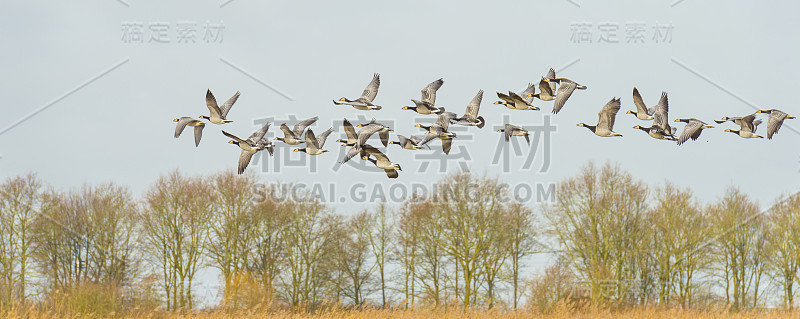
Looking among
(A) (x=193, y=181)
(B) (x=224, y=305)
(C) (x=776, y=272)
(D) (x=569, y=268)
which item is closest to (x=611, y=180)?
(D) (x=569, y=268)

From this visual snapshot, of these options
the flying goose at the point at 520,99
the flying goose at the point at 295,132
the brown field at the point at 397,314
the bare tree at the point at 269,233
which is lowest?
the brown field at the point at 397,314

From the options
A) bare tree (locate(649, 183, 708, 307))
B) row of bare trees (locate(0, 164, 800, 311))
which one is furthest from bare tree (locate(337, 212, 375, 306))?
bare tree (locate(649, 183, 708, 307))

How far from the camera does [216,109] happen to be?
808 inches

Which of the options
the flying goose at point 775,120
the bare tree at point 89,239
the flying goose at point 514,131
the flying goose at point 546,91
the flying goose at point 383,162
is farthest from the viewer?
the bare tree at point 89,239

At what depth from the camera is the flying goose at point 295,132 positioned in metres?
21.0

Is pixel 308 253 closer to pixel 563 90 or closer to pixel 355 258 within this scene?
pixel 355 258

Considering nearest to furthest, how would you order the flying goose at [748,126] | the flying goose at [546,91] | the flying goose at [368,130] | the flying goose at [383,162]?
the flying goose at [368,130] → the flying goose at [383,162] → the flying goose at [546,91] → the flying goose at [748,126]

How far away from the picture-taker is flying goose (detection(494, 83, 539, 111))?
20.1 metres

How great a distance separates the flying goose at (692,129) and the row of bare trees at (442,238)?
15315 millimetres

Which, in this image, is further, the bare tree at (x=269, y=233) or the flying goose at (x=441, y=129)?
the bare tree at (x=269, y=233)

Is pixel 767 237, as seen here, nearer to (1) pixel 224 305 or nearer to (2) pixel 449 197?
(2) pixel 449 197

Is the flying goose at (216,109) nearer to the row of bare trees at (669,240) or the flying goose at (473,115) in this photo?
the flying goose at (473,115)

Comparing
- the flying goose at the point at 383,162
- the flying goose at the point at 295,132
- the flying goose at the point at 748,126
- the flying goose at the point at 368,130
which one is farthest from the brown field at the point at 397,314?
the flying goose at the point at 748,126

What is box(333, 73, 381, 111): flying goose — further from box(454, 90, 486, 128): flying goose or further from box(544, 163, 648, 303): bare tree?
box(544, 163, 648, 303): bare tree
